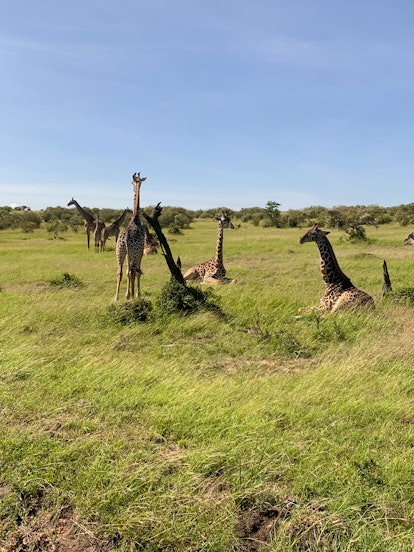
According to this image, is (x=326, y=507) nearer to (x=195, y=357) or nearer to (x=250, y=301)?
(x=195, y=357)

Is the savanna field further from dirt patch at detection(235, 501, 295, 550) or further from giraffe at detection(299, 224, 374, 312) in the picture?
giraffe at detection(299, 224, 374, 312)

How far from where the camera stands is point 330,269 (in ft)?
33.1

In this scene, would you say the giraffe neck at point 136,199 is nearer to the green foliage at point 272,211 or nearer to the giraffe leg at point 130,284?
the giraffe leg at point 130,284

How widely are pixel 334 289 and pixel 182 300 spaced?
3.24 m

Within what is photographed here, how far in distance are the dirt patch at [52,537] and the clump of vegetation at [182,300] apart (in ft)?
18.3

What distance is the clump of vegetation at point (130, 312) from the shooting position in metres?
8.21

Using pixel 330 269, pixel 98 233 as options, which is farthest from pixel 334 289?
pixel 98 233

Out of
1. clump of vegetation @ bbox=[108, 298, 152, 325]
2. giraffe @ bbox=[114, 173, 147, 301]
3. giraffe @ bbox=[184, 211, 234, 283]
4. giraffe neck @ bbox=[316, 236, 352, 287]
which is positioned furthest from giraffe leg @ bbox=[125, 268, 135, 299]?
giraffe neck @ bbox=[316, 236, 352, 287]

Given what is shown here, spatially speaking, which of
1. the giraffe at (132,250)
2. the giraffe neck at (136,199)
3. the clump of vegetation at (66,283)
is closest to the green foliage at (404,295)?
the giraffe at (132,250)

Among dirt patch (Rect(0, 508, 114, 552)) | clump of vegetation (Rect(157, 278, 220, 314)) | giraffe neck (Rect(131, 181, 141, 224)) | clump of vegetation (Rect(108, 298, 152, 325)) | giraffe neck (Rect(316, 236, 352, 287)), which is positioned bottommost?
dirt patch (Rect(0, 508, 114, 552))

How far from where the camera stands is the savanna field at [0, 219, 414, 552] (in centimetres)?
304

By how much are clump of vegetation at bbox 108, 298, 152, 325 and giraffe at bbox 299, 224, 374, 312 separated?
11.3 feet

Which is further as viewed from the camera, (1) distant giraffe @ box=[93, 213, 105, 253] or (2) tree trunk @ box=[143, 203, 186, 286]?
(1) distant giraffe @ box=[93, 213, 105, 253]

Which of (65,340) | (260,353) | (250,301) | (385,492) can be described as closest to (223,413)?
(385,492)
